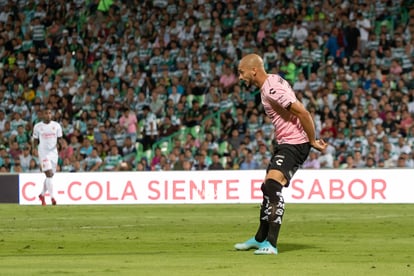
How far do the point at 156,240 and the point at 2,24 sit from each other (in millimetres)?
23587

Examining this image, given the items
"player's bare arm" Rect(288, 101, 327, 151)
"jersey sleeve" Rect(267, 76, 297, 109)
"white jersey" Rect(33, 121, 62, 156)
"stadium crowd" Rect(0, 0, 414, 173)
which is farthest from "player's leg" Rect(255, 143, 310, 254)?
"stadium crowd" Rect(0, 0, 414, 173)

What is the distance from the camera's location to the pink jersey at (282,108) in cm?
1177

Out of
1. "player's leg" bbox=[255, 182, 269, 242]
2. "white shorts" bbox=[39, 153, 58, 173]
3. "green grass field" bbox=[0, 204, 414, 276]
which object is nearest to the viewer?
"green grass field" bbox=[0, 204, 414, 276]

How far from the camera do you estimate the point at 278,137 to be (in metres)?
12.2

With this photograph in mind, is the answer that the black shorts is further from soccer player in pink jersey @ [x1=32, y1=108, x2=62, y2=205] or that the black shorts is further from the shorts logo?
soccer player in pink jersey @ [x1=32, y1=108, x2=62, y2=205]

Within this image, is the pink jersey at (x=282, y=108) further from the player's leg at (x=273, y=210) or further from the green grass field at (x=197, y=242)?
the green grass field at (x=197, y=242)

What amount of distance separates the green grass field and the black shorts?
0.93m

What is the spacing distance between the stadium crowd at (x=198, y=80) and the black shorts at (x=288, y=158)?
14.8 m

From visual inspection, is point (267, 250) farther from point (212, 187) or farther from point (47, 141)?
point (212, 187)

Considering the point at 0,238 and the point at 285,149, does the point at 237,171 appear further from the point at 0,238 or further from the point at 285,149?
the point at 285,149

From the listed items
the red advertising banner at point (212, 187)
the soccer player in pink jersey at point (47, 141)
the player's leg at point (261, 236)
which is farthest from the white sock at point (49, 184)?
the player's leg at point (261, 236)

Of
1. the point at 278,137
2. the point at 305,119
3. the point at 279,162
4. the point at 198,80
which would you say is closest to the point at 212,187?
the point at 198,80

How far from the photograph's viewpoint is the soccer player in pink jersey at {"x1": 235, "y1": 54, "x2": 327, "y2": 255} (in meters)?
11.8

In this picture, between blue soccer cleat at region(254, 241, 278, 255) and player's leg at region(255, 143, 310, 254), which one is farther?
player's leg at region(255, 143, 310, 254)
